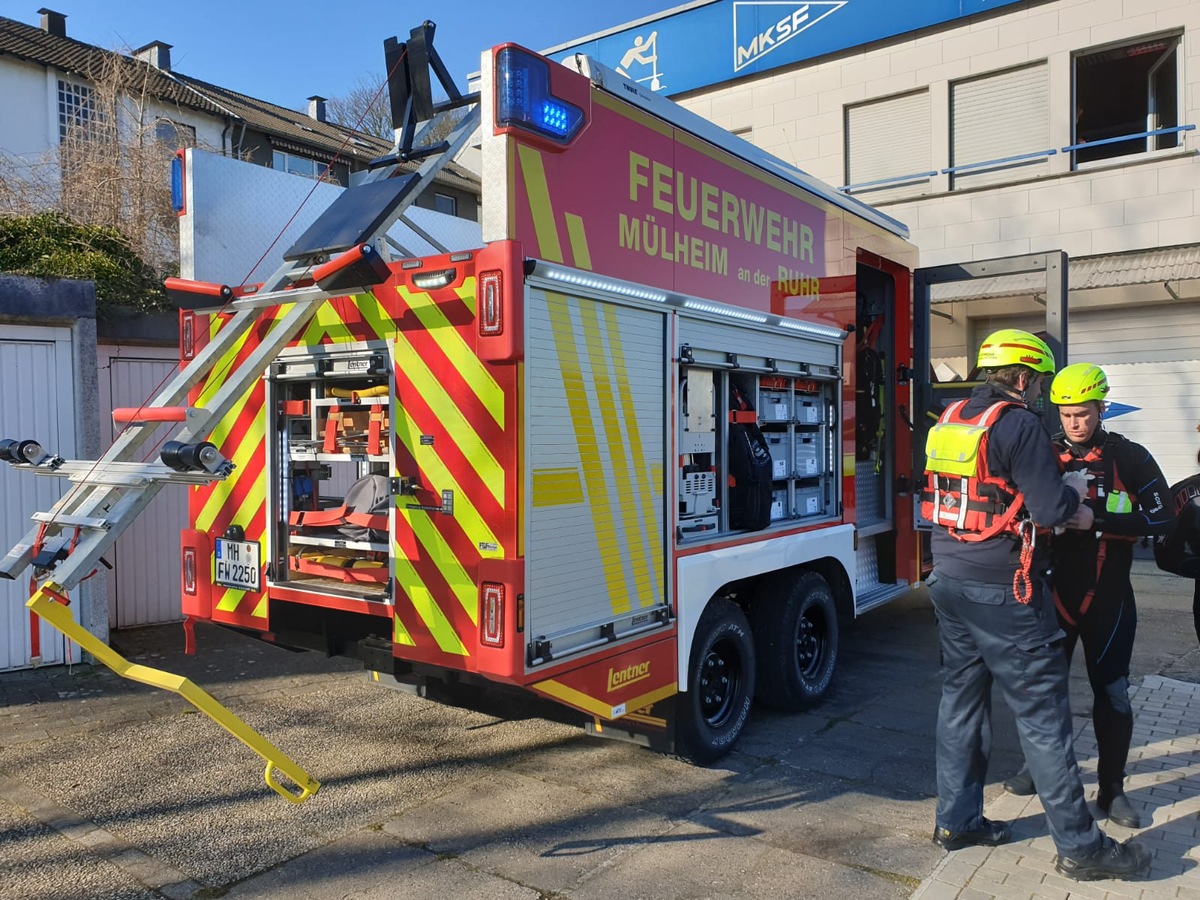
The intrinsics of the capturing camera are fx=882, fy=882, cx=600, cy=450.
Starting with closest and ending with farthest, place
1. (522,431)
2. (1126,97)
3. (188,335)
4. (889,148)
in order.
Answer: (522,431)
(188,335)
(1126,97)
(889,148)

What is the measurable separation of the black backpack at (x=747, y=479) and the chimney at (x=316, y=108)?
2942 centimetres

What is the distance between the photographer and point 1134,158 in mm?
11828

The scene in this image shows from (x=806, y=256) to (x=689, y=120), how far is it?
4.67 feet

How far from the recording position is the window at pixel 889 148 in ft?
43.9

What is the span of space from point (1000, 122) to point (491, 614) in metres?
12.4

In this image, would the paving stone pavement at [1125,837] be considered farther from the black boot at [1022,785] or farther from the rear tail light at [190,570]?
the rear tail light at [190,570]

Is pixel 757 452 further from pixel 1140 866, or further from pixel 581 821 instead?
pixel 1140 866

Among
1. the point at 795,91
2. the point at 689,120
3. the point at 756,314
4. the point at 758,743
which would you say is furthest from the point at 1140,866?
the point at 795,91

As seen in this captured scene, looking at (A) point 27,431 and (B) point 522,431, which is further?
(A) point 27,431

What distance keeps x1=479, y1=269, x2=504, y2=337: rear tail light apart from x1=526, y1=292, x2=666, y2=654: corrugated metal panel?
0.45ft

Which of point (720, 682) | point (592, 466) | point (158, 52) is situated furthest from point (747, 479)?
point (158, 52)

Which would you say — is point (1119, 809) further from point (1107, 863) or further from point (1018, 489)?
point (1018, 489)

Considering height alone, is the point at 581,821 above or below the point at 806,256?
below

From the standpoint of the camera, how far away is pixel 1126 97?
12.3 m
